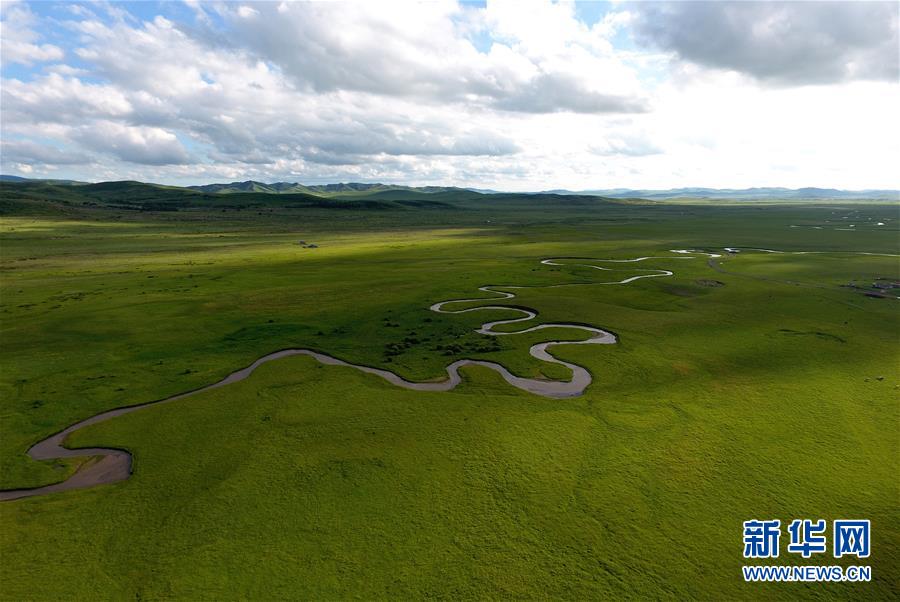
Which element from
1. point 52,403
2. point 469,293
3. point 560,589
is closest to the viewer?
point 560,589

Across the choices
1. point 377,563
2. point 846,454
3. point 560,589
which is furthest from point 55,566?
point 846,454

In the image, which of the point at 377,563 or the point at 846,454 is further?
the point at 846,454

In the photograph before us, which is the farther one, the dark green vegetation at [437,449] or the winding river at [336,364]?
the winding river at [336,364]

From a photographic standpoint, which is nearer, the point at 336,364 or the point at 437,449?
the point at 437,449

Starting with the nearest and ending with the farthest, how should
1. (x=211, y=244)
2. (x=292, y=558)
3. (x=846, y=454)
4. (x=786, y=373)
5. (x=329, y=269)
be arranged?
(x=292, y=558)
(x=846, y=454)
(x=786, y=373)
(x=329, y=269)
(x=211, y=244)

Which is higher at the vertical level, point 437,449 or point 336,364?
point 336,364

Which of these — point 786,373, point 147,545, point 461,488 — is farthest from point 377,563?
point 786,373

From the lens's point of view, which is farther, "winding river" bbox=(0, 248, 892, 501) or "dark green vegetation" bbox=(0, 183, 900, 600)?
"winding river" bbox=(0, 248, 892, 501)

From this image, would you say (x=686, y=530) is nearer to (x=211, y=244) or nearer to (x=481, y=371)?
(x=481, y=371)
